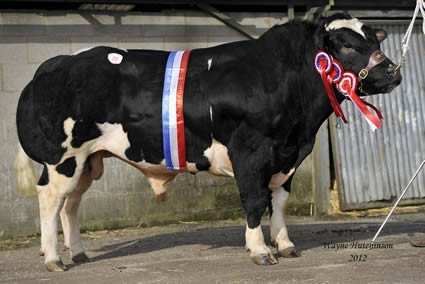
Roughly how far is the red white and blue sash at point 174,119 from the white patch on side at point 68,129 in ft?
2.80

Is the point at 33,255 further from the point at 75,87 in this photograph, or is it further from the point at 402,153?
the point at 402,153

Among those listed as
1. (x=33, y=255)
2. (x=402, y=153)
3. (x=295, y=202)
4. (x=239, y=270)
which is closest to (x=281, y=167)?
(x=239, y=270)

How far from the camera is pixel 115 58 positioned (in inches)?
320

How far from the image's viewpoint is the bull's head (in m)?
7.82

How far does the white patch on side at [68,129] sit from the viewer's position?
7895 mm

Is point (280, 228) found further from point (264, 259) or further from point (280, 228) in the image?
point (264, 259)

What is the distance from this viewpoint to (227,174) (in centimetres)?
800

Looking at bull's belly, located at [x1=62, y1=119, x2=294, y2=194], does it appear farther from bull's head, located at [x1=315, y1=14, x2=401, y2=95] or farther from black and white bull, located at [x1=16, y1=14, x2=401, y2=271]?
bull's head, located at [x1=315, y1=14, x2=401, y2=95]

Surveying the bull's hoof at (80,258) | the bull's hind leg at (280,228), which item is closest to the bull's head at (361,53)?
the bull's hind leg at (280,228)

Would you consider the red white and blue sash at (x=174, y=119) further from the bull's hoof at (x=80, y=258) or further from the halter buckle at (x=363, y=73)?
the halter buckle at (x=363, y=73)

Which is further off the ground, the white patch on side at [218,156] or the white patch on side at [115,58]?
the white patch on side at [115,58]

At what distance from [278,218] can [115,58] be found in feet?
7.12

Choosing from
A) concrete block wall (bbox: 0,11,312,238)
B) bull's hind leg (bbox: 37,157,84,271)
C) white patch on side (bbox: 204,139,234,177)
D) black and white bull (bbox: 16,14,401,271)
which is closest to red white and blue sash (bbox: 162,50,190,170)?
black and white bull (bbox: 16,14,401,271)

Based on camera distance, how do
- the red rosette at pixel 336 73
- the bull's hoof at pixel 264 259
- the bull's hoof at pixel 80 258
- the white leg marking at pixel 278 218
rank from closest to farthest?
the bull's hoof at pixel 264 259, the red rosette at pixel 336 73, the white leg marking at pixel 278 218, the bull's hoof at pixel 80 258
